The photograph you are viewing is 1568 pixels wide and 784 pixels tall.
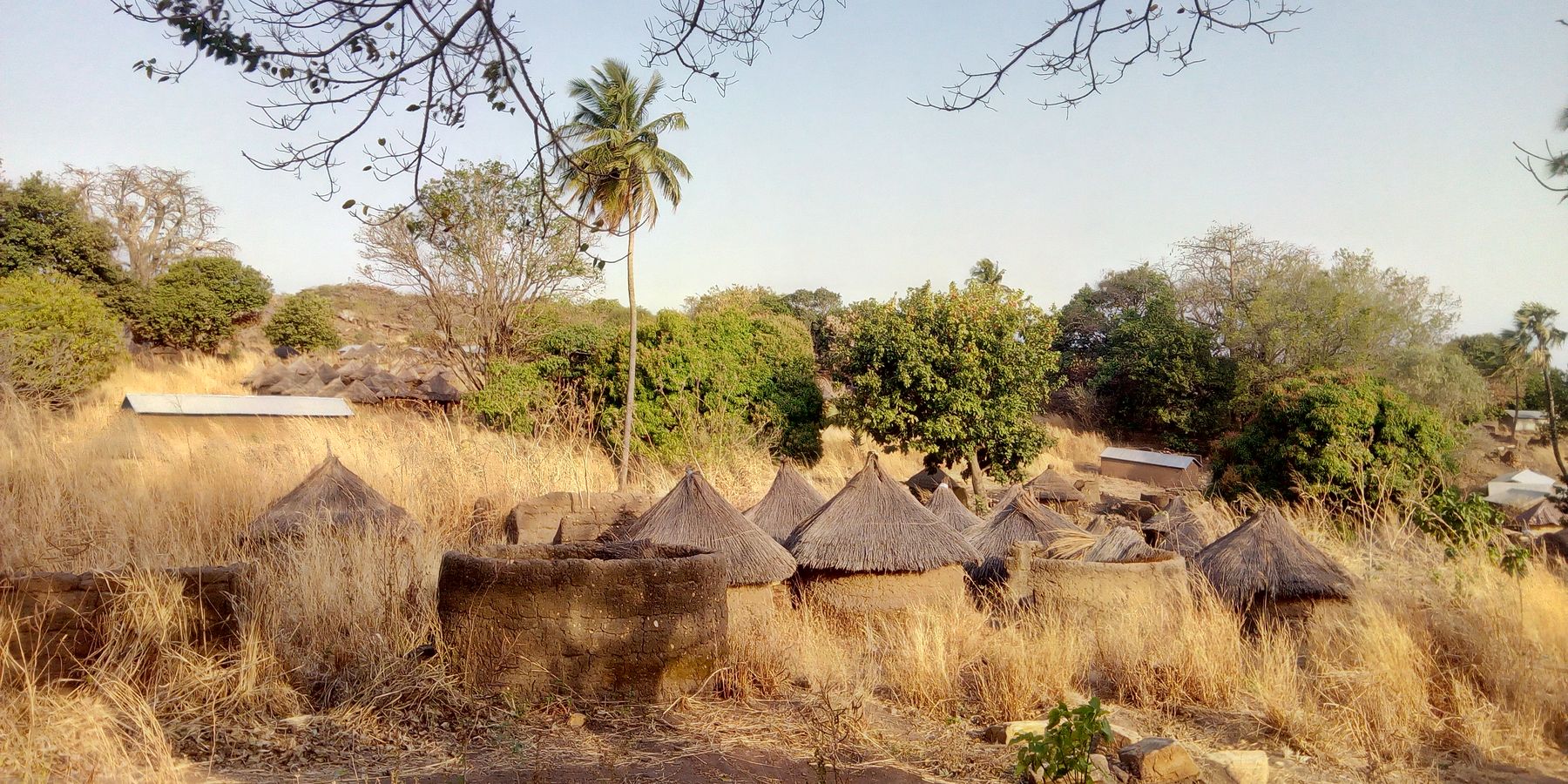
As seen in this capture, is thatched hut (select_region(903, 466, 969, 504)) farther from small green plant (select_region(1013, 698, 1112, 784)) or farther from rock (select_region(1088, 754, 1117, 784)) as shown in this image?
small green plant (select_region(1013, 698, 1112, 784))

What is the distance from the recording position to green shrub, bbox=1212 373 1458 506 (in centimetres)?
1445

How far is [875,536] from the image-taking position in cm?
834

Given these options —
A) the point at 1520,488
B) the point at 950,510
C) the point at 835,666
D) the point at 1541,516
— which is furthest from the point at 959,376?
the point at 1520,488

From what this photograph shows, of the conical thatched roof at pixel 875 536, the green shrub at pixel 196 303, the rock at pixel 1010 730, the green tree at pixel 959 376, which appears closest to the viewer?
the rock at pixel 1010 730

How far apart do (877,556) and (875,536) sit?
209 mm

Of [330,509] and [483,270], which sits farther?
[483,270]

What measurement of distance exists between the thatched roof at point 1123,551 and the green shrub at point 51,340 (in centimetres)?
1589

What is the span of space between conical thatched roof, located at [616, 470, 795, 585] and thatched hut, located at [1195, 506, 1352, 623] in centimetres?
363

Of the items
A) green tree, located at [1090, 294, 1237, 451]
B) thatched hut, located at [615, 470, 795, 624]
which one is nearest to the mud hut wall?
thatched hut, located at [615, 470, 795, 624]

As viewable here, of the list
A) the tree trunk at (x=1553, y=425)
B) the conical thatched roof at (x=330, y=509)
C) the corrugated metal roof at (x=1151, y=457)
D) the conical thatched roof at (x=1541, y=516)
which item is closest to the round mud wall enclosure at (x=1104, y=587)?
the tree trunk at (x=1553, y=425)

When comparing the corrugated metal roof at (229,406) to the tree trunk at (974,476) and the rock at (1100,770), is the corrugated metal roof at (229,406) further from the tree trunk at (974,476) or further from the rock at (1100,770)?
the rock at (1100,770)

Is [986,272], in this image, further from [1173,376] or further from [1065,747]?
[1065,747]

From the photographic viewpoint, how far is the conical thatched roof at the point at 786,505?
9789 mm

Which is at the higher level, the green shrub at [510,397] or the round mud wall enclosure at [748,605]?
the green shrub at [510,397]
